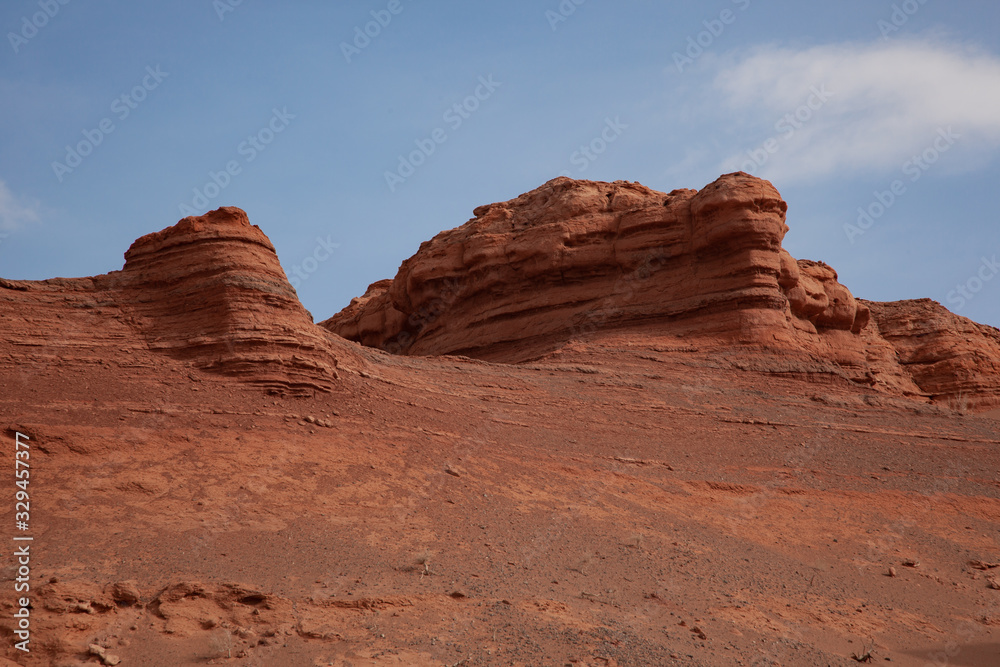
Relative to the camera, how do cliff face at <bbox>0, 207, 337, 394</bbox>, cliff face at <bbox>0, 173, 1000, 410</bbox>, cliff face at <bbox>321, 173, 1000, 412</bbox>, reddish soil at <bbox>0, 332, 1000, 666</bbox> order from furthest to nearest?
cliff face at <bbox>321, 173, 1000, 412</bbox>
cliff face at <bbox>0, 173, 1000, 410</bbox>
cliff face at <bbox>0, 207, 337, 394</bbox>
reddish soil at <bbox>0, 332, 1000, 666</bbox>

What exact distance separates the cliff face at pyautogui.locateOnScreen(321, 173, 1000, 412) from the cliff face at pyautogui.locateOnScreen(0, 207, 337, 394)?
10.7 meters

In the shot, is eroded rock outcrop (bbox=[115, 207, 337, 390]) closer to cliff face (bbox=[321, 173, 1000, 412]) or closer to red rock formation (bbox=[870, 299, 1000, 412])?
cliff face (bbox=[321, 173, 1000, 412])

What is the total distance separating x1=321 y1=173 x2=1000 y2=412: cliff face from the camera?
999 inches

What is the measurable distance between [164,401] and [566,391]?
991cm

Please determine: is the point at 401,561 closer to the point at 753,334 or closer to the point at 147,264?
the point at 147,264

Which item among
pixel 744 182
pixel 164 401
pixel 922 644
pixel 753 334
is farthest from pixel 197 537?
pixel 744 182

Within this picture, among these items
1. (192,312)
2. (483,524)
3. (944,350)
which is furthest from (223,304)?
(944,350)

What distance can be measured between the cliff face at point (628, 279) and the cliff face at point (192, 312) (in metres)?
10.7

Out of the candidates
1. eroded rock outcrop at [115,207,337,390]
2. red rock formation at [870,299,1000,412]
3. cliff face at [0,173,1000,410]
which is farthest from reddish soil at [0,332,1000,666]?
red rock formation at [870,299,1000,412]

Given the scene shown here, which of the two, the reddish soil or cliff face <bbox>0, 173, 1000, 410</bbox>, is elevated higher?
cliff face <bbox>0, 173, 1000, 410</bbox>

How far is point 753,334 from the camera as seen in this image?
24828 millimetres

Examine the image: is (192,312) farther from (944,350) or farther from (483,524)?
(944,350)

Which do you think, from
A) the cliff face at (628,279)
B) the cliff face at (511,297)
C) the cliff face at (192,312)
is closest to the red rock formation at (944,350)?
the cliff face at (511,297)

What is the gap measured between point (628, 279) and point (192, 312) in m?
14.6
